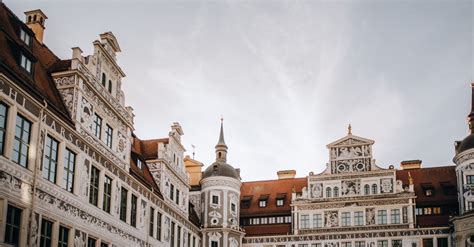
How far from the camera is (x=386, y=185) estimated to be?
150 feet

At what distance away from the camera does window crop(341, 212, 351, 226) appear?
151ft

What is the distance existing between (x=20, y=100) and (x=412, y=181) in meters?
30.9

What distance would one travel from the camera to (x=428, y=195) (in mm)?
45250

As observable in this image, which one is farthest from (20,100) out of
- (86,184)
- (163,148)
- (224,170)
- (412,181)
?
(412,181)

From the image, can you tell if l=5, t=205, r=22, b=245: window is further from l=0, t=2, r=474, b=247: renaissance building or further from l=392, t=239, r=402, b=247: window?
l=392, t=239, r=402, b=247: window

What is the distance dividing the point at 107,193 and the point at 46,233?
5734 millimetres

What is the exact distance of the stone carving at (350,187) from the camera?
152 ft

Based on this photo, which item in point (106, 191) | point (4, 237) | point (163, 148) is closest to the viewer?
point (4, 237)

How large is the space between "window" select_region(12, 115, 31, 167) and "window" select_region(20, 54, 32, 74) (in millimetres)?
2462

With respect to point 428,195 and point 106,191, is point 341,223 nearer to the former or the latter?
point 428,195

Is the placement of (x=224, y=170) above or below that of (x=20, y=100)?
above

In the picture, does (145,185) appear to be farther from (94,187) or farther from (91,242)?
(91,242)

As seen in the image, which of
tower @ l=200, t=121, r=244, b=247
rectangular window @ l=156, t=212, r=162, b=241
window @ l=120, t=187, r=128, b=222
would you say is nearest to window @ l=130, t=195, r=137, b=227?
window @ l=120, t=187, r=128, b=222

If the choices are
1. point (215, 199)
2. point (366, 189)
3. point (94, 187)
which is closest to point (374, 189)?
point (366, 189)
